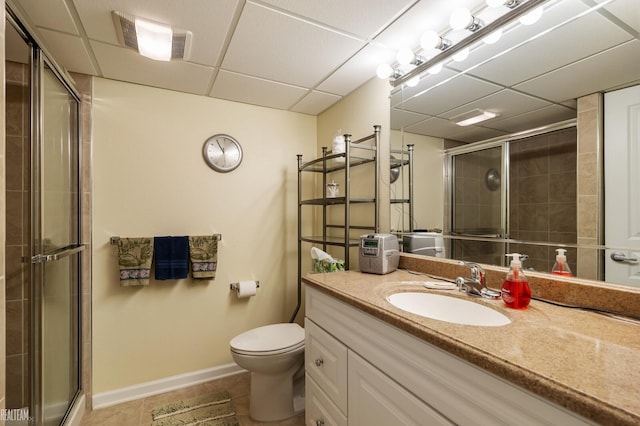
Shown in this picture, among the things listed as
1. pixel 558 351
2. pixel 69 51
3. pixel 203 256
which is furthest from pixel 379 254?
pixel 69 51

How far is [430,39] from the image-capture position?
1326mm

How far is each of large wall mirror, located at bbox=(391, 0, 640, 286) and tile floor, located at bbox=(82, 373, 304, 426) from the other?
1.56m

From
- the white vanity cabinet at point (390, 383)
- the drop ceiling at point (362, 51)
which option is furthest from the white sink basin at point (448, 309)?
the drop ceiling at point (362, 51)

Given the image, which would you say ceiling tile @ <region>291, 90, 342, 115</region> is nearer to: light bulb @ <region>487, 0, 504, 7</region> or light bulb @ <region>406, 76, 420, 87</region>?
light bulb @ <region>406, 76, 420, 87</region>

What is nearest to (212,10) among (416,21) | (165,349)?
(416,21)

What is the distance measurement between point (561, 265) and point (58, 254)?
2147 mm

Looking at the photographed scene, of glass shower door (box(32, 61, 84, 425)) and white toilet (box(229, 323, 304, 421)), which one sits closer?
glass shower door (box(32, 61, 84, 425))

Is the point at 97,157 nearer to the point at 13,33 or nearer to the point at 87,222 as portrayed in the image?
the point at 87,222

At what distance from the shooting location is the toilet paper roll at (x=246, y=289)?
2160 millimetres

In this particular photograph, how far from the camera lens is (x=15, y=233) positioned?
5.17 ft

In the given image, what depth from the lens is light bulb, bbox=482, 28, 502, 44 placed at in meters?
1.20

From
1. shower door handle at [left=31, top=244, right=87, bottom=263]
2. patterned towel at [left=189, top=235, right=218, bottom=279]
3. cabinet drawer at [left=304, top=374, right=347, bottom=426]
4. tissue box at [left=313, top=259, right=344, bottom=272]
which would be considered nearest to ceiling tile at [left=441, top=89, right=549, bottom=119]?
tissue box at [left=313, top=259, right=344, bottom=272]

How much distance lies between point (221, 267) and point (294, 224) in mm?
673

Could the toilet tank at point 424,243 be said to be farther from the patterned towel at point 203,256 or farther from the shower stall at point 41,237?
the shower stall at point 41,237
